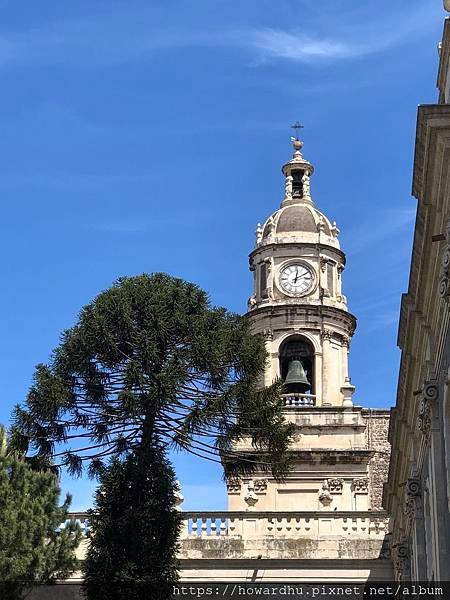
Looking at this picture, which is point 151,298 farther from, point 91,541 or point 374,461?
point 374,461

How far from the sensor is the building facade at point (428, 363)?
663 inches

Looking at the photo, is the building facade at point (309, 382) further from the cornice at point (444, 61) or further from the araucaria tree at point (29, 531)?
the cornice at point (444, 61)

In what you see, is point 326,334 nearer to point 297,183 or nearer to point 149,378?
point 297,183

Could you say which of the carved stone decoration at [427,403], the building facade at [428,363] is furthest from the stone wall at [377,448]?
the carved stone decoration at [427,403]

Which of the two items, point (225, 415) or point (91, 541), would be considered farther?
point (225, 415)

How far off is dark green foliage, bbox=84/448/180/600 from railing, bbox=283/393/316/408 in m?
17.9

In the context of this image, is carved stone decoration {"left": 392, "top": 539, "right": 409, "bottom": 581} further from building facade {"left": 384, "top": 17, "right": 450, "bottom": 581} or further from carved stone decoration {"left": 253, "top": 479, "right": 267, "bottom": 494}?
carved stone decoration {"left": 253, "top": 479, "right": 267, "bottom": 494}

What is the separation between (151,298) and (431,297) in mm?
11682

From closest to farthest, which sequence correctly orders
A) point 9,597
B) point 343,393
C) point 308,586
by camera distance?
1. point 9,597
2. point 308,586
3. point 343,393

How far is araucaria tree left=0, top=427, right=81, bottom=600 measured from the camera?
81.6 feet

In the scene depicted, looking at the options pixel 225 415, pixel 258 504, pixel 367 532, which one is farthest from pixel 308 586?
pixel 258 504

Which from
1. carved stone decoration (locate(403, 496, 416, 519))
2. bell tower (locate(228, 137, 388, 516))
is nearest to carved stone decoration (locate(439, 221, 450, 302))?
carved stone decoration (locate(403, 496, 416, 519))

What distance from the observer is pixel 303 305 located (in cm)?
4750

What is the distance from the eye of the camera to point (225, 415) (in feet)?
97.5
